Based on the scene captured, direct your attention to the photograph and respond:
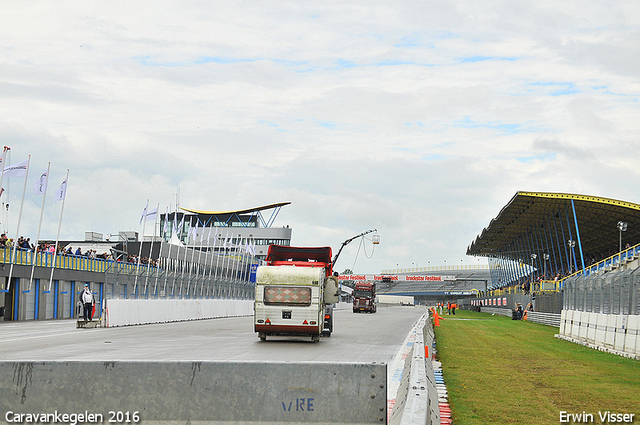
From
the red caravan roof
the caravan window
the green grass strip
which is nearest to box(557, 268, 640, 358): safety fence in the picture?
the green grass strip

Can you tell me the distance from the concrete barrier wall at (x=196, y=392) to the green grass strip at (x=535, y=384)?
236 cm

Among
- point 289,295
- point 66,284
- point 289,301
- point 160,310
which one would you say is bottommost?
point 160,310

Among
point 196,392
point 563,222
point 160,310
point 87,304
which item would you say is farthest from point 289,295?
point 563,222

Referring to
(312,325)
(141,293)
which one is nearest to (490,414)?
(312,325)

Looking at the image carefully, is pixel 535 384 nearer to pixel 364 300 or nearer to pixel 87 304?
pixel 87 304

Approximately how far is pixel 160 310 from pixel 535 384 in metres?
29.3

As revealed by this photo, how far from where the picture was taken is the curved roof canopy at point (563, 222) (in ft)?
200

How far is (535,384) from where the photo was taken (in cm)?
1266

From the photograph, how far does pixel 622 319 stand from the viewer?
64.0 feet

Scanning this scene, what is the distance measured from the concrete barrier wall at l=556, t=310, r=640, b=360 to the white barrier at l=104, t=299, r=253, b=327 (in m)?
19.3

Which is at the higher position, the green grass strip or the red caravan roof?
the red caravan roof

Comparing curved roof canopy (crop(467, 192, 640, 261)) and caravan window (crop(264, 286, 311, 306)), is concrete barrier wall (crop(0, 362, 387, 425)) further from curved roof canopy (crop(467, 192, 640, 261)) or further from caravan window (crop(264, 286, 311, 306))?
curved roof canopy (crop(467, 192, 640, 261))

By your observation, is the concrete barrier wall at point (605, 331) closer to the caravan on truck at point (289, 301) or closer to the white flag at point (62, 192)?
the caravan on truck at point (289, 301)

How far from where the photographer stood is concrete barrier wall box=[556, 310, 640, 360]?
723 inches
